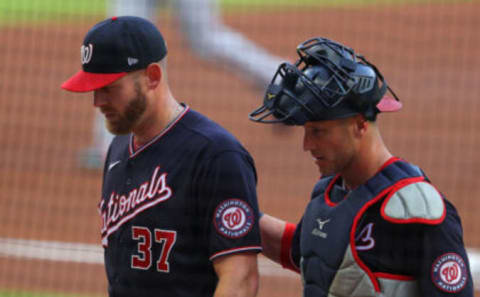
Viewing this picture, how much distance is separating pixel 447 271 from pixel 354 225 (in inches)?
10.4

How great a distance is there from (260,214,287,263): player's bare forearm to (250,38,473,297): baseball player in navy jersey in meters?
0.25

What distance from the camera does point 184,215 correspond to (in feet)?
7.97

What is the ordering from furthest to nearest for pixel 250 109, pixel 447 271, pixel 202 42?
pixel 250 109
pixel 202 42
pixel 447 271

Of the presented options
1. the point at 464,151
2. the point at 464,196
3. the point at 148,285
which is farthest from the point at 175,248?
the point at 464,151

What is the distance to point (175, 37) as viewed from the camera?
44.4ft

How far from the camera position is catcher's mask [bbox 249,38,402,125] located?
7.21 feet

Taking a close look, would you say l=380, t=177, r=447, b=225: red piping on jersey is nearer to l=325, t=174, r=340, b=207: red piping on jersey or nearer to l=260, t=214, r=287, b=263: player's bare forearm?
l=325, t=174, r=340, b=207: red piping on jersey

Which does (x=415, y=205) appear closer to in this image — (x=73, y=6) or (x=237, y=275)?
(x=237, y=275)

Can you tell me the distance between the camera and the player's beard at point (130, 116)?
251 cm

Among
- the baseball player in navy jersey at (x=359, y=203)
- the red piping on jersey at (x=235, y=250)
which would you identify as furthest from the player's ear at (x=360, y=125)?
the red piping on jersey at (x=235, y=250)

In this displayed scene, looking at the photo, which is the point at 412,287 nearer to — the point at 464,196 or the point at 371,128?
the point at 371,128

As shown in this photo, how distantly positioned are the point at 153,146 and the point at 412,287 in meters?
0.91

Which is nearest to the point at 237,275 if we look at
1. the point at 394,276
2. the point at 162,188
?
the point at 162,188

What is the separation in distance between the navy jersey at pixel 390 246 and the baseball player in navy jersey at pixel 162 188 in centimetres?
25
